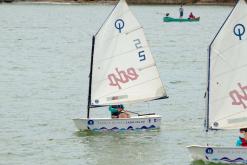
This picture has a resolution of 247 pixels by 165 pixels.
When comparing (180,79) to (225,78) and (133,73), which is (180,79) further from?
(225,78)

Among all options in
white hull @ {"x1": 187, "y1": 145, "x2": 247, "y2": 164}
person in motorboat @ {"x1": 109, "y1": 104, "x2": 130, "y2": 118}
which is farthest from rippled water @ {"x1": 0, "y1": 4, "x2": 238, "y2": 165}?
white hull @ {"x1": 187, "y1": 145, "x2": 247, "y2": 164}

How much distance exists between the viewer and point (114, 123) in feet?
147

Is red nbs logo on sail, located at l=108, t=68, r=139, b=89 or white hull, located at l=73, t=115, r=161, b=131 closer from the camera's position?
white hull, located at l=73, t=115, r=161, b=131

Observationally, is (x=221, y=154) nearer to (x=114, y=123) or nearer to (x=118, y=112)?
(x=114, y=123)

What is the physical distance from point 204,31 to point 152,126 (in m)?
90.9

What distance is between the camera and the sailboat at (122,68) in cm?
4556

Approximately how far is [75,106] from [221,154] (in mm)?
20645

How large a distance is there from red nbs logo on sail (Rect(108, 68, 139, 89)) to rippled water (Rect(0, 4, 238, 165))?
2.57m

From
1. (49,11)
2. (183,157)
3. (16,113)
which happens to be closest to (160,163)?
(183,157)

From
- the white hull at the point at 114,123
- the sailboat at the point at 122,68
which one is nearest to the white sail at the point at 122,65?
the sailboat at the point at 122,68

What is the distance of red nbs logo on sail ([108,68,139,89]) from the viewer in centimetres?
4591

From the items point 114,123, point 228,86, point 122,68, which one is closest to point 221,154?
point 228,86

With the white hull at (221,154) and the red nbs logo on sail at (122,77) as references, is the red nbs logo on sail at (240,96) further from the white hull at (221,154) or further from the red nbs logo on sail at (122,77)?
the red nbs logo on sail at (122,77)

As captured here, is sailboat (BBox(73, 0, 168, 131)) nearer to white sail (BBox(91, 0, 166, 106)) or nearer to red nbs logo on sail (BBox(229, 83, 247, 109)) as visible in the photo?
white sail (BBox(91, 0, 166, 106))
